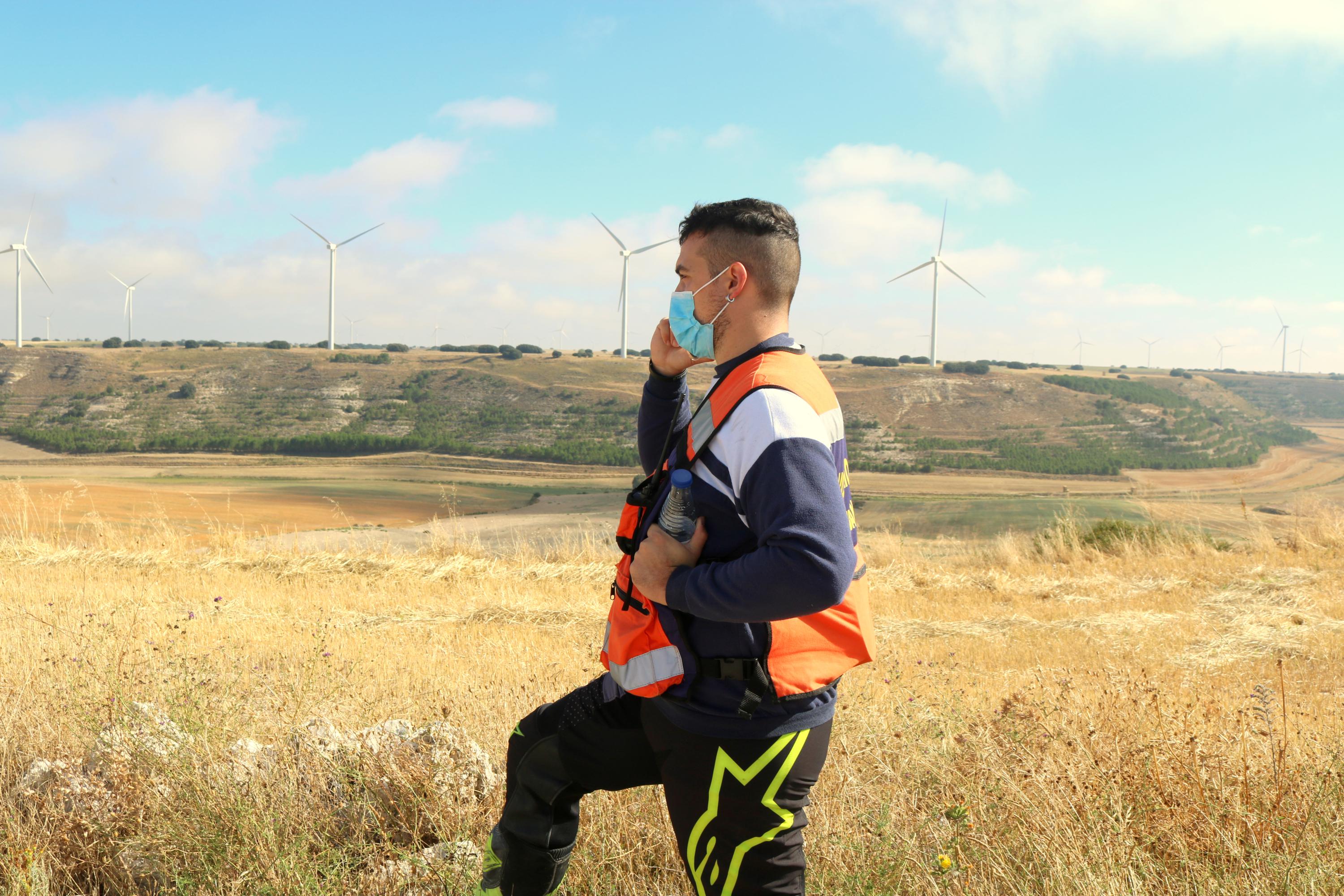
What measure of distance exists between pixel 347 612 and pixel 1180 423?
106 m

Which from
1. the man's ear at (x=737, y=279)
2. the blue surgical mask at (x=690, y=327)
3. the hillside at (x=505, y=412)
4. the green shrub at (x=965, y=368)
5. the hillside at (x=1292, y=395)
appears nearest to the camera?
the man's ear at (x=737, y=279)

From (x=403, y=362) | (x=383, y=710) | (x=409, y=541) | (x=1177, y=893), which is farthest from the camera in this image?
(x=403, y=362)

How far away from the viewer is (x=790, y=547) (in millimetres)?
1827

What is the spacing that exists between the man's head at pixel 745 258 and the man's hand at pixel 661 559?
0.59 m

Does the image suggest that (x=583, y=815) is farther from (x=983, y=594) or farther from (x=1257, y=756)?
(x=983, y=594)

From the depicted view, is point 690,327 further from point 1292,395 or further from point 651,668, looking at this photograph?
point 1292,395

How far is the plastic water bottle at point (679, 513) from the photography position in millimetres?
2037

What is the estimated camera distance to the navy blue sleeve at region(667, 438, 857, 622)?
183 centimetres

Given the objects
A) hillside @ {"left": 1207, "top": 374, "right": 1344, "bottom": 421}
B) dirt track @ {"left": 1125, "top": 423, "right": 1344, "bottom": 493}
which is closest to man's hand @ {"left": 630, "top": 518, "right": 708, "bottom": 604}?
dirt track @ {"left": 1125, "top": 423, "right": 1344, "bottom": 493}

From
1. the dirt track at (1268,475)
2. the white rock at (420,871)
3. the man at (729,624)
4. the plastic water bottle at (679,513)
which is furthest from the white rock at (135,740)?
the dirt track at (1268,475)

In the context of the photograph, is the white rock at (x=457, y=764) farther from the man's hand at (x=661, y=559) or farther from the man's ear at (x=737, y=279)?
the man's ear at (x=737, y=279)

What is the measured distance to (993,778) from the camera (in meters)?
3.91

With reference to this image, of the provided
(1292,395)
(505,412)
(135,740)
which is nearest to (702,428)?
(135,740)

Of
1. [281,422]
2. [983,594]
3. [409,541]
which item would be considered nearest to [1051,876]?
[983,594]
